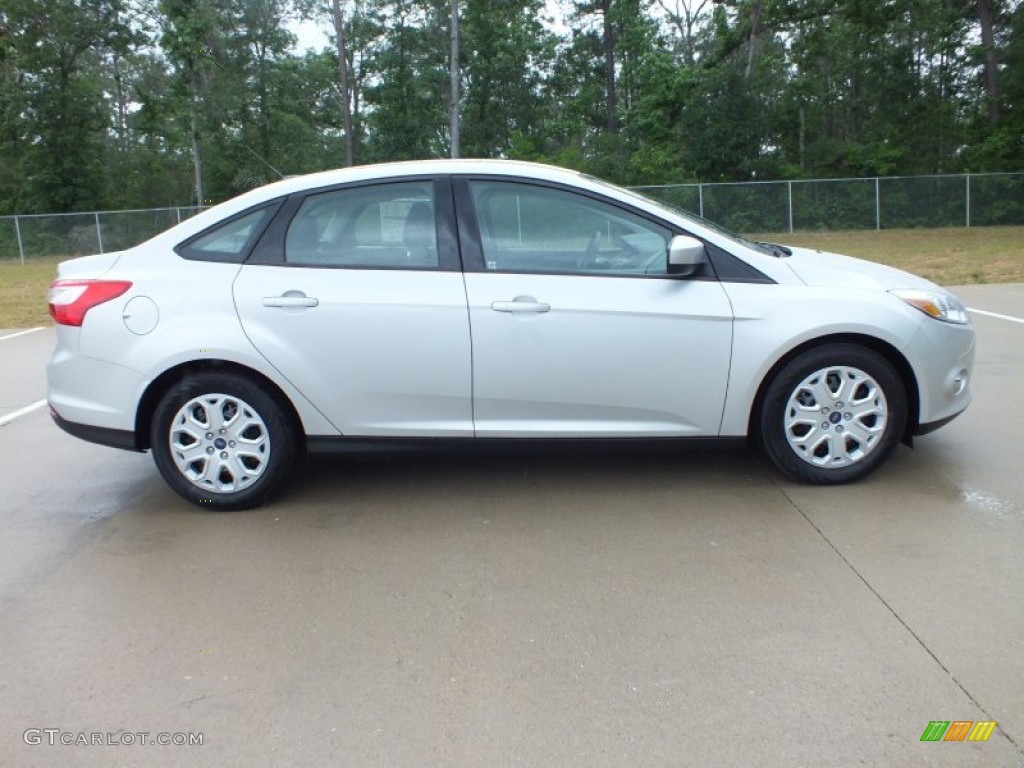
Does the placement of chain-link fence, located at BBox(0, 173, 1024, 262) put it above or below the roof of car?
above

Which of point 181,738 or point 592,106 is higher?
point 592,106

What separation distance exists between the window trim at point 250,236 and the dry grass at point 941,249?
1172 cm

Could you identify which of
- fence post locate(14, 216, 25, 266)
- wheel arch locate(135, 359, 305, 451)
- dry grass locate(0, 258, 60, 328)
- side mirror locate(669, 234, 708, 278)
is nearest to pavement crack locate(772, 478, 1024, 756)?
side mirror locate(669, 234, 708, 278)

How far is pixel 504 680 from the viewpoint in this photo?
3.08 m

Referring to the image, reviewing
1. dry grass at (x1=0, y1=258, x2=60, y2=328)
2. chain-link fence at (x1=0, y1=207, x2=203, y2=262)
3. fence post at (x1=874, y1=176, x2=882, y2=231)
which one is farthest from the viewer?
chain-link fence at (x1=0, y1=207, x2=203, y2=262)

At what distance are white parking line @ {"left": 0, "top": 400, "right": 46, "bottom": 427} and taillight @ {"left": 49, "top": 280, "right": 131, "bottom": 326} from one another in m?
2.72

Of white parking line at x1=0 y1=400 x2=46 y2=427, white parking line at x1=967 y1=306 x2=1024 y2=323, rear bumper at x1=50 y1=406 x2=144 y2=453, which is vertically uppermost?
rear bumper at x1=50 y1=406 x2=144 y2=453

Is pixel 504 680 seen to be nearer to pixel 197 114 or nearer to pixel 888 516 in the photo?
pixel 888 516

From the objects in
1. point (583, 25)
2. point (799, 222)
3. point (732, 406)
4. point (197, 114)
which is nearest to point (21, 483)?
point (732, 406)

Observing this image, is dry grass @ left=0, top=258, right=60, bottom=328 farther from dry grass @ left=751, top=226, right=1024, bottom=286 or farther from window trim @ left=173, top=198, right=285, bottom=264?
dry grass @ left=751, top=226, right=1024, bottom=286

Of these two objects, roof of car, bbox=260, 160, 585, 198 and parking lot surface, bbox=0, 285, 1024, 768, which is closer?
parking lot surface, bbox=0, 285, 1024, 768

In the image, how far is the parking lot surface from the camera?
109 inches

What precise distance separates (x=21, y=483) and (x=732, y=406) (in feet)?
13.5

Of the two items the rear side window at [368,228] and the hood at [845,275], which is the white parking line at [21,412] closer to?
the rear side window at [368,228]
